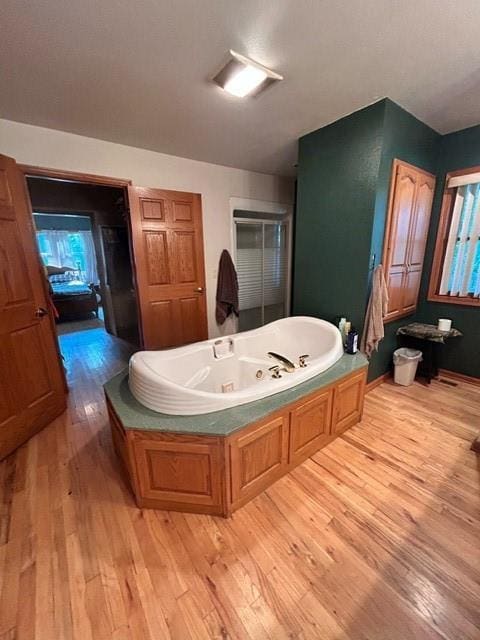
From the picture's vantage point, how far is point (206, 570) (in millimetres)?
1139

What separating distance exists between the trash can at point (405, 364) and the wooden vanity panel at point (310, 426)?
1287mm

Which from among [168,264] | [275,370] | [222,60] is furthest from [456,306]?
[168,264]

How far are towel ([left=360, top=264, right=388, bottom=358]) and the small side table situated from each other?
0.66m

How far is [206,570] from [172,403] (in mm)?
735

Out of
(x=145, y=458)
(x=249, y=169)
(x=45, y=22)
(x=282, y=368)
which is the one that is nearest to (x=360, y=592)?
(x=145, y=458)

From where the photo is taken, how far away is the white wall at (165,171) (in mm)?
2074

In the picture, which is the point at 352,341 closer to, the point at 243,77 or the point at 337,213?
the point at 337,213

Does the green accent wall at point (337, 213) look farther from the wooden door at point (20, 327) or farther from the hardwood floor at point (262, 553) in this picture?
the wooden door at point (20, 327)

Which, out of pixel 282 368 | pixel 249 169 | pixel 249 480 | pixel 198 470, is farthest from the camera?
pixel 249 169

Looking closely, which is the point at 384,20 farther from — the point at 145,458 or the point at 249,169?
the point at 145,458

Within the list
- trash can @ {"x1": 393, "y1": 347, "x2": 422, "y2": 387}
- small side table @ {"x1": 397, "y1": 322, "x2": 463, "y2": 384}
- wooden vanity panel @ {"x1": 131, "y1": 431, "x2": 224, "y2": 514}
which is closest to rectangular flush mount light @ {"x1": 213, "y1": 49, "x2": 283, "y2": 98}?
wooden vanity panel @ {"x1": 131, "y1": 431, "x2": 224, "y2": 514}

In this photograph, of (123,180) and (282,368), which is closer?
(282,368)

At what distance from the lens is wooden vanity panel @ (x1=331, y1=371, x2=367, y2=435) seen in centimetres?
184

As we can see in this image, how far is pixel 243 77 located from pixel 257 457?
2241 millimetres
